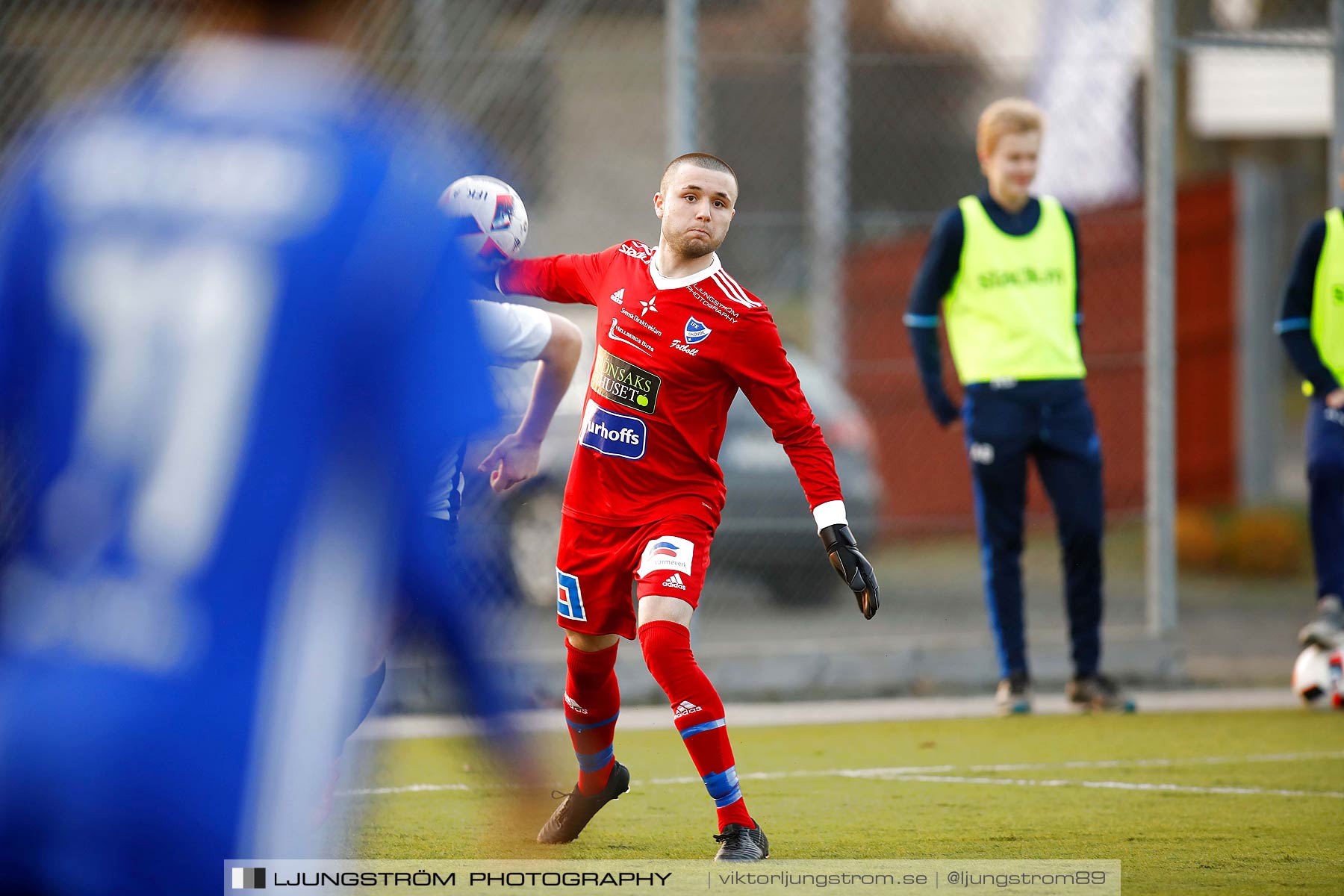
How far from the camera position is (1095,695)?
25.7ft

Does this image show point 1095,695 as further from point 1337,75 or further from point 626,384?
point 626,384

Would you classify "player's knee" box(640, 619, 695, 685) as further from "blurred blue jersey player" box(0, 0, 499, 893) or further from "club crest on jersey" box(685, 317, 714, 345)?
"blurred blue jersey player" box(0, 0, 499, 893)

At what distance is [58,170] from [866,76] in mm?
17117

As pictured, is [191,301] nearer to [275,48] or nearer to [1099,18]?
[275,48]

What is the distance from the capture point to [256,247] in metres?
1.79

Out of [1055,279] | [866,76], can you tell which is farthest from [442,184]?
[866,76]

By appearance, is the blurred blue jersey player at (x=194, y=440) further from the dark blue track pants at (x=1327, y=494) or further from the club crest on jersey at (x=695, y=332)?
the dark blue track pants at (x=1327, y=494)

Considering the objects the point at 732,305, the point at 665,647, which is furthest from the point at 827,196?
the point at 665,647

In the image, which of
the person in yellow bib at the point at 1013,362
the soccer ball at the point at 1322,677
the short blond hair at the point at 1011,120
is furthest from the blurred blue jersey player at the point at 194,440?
the soccer ball at the point at 1322,677

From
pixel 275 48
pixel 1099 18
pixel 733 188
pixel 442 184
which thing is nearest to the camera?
pixel 275 48

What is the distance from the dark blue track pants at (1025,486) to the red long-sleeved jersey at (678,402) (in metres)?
2.92

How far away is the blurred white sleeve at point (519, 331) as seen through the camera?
15.9 feet

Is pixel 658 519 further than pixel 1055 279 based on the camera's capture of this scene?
No

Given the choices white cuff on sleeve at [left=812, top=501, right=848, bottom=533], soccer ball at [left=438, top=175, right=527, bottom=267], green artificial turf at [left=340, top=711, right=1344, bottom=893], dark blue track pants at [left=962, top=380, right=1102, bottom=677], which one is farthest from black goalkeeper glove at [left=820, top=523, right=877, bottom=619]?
dark blue track pants at [left=962, top=380, right=1102, bottom=677]
